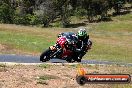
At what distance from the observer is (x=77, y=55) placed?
2445 cm

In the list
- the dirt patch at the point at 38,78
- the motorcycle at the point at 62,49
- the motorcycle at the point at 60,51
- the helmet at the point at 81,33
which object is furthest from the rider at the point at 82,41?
the dirt patch at the point at 38,78

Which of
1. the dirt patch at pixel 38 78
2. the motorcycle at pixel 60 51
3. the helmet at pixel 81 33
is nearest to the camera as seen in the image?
the dirt patch at pixel 38 78

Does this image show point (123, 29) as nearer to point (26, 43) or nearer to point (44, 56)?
point (26, 43)

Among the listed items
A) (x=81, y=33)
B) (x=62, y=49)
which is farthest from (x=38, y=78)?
(x=81, y=33)

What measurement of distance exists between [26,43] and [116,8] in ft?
307

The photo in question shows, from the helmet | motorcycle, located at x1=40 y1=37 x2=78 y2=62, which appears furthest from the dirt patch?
the helmet

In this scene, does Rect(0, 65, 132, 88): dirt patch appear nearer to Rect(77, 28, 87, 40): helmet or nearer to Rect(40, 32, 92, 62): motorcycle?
Rect(40, 32, 92, 62): motorcycle

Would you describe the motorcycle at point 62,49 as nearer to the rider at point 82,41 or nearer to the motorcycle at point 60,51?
the motorcycle at point 60,51

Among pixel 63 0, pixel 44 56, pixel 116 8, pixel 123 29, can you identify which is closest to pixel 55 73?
pixel 44 56

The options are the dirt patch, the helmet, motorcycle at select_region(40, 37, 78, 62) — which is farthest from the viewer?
the helmet

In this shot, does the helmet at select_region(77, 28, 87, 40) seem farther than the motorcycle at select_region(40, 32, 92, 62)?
Yes

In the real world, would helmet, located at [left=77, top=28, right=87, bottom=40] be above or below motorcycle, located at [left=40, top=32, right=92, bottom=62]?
above

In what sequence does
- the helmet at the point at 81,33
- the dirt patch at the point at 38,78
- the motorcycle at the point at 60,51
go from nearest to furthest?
the dirt patch at the point at 38,78
the motorcycle at the point at 60,51
the helmet at the point at 81,33

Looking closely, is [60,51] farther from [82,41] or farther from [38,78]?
[38,78]
